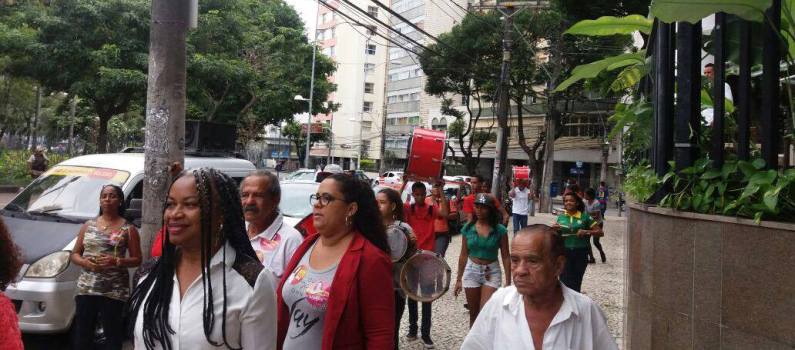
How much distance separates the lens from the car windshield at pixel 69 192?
647 cm

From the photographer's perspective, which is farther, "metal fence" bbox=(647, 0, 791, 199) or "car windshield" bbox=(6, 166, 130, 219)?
"car windshield" bbox=(6, 166, 130, 219)

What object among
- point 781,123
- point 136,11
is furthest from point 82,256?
point 136,11

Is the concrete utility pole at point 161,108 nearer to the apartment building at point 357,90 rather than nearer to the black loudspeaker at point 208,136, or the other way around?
the black loudspeaker at point 208,136

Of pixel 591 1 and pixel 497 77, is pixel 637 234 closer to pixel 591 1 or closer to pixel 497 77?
pixel 591 1

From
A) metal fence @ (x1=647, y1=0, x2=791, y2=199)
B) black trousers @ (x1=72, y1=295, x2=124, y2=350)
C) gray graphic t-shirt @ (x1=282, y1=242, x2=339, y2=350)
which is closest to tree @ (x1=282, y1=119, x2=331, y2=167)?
black trousers @ (x1=72, y1=295, x2=124, y2=350)

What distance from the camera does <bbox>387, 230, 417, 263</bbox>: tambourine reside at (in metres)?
4.56

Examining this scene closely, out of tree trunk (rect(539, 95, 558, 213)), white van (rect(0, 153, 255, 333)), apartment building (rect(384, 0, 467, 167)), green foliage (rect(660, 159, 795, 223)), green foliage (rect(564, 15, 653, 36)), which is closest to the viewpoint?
green foliage (rect(660, 159, 795, 223))

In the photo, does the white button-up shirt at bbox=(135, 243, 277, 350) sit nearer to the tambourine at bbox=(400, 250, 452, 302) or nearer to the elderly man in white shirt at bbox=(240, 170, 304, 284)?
the elderly man in white shirt at bbox=(240, 170, 304, 284)

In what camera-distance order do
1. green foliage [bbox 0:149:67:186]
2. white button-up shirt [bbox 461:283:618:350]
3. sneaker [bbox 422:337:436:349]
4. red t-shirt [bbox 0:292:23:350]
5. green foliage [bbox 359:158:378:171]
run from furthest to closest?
green foliage [bbox 359:158:378:171] → green foliage [bbox 0:149:67:186] → sneaker [bbox 422:337:436:349] → white button-up shirt [bbox 461:283:618:350] → red t-shirt [bbox 0:292:23:350]

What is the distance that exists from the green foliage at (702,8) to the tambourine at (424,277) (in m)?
2.06

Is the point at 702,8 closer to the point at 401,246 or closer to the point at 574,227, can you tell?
the point at 401,246

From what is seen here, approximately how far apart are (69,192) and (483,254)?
4.26 m

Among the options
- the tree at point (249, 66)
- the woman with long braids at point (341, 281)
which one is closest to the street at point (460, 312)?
the woman with long braids at point (341, 281)

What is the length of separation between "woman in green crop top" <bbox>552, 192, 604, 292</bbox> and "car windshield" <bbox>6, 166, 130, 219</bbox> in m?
4.84
